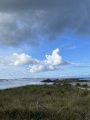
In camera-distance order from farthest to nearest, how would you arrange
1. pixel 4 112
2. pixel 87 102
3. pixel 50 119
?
pixel 87 102 < pixel 4 112 < pixel 50 119

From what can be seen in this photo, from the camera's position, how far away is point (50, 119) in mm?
8172

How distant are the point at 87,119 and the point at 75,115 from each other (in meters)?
0.60

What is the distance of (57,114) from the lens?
28.3 ft

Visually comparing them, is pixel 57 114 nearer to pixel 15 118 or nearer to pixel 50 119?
pixel 50 119

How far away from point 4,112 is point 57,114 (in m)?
2.73

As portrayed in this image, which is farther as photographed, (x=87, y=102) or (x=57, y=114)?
(x=87, y=102)

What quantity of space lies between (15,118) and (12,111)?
0.54 meters

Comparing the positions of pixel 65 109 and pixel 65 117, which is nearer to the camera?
pixel 65 117

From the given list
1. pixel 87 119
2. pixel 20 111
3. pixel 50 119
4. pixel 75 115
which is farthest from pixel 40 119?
pixel 87 119

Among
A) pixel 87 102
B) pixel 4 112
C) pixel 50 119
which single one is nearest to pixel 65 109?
pixel 50 119

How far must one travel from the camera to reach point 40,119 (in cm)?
821

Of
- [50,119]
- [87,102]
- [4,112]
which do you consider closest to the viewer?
[50,119]

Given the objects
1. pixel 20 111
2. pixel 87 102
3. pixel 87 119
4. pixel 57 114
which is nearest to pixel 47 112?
pixel 57 114

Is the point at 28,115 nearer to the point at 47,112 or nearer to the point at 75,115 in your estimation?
the point at 47,112
